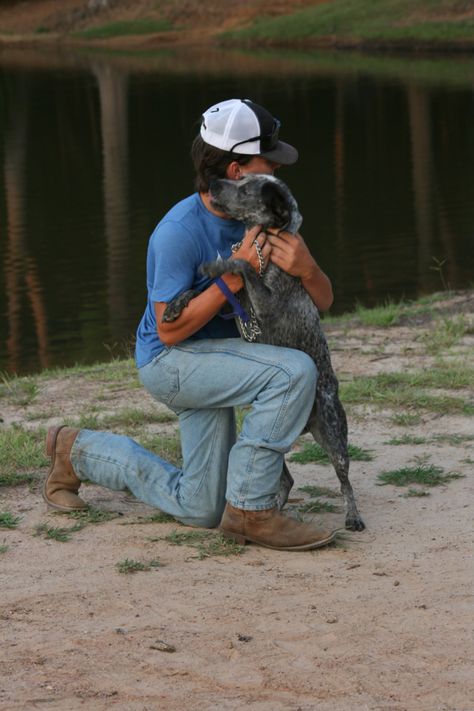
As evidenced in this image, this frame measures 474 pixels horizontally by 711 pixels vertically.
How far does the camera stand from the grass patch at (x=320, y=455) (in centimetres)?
575

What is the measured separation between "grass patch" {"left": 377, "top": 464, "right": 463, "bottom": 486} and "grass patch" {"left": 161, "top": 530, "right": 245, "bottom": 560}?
1.00m

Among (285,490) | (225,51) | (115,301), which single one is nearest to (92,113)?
(225,51)

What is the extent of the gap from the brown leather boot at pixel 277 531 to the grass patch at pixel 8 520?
0.95 metres

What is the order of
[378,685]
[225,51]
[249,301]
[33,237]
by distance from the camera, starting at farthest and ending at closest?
[225,51] < [33,237] < [249,301] < [378,685]

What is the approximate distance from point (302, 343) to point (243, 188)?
65cm

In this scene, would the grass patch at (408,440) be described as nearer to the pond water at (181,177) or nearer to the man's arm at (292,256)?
the man's arm at (292,256)

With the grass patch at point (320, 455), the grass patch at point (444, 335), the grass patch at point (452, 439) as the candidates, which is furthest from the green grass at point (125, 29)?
the grass patch at point (320, 455)

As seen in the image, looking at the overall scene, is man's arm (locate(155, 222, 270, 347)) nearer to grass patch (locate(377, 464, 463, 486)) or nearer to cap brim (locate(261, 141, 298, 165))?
cap brim (locate(261, 141, 298, 165))

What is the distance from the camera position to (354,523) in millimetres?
4836

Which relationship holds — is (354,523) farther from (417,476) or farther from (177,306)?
(177,306)

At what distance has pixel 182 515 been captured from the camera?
4.84m

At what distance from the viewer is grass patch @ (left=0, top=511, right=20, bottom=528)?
4965 millimetres

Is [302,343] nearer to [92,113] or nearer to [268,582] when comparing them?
[268,582]

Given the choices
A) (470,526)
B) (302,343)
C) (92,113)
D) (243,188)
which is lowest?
(92,113)
